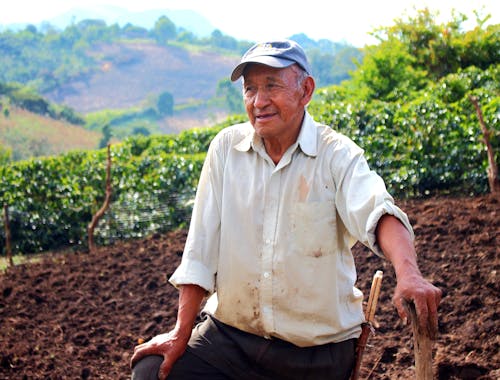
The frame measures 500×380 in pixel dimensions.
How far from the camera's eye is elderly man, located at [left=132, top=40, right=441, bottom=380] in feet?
9.23

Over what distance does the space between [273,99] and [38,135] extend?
50.0 meters

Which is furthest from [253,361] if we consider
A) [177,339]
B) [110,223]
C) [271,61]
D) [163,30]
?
[163,30]

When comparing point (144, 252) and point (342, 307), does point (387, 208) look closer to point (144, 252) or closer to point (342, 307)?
point (342, 307)

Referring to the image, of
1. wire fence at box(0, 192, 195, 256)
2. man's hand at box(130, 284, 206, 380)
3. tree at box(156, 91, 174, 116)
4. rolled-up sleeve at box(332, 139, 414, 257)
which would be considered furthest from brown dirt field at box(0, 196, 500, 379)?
tree at box(156, 91, 174, 116)

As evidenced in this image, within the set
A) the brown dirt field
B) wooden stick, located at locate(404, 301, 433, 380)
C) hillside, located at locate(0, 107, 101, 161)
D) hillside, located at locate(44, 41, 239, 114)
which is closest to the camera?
wooden stick, located at locate(404, 301, 433, 380)

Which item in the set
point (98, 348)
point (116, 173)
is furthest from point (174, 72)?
point (98, 348)

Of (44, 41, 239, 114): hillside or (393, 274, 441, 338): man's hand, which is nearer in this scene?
(393, 274, 441, 338): man's hand

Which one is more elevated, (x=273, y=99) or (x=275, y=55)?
(x=275, y=55)

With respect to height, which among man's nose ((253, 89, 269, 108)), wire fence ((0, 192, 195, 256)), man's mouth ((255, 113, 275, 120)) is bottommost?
wire fence ((0, 192, 195, 256))

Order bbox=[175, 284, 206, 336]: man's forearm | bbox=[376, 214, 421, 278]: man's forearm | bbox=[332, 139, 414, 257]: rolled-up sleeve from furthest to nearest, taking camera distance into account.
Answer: bbox=[175, 284, 206, 336]: man's forearm
bbox=[332, 139, 414, 257]: rolled-up sleeve
bbox=[376, 214, 421, 278]: man's forearm

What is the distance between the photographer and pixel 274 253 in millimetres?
2846

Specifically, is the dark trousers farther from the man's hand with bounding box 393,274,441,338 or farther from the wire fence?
the wire fence

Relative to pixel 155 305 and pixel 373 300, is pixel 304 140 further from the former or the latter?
pixel 155 305

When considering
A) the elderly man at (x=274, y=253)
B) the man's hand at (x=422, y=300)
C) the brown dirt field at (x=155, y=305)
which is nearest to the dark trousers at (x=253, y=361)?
the elderly man at (x=274, y=253)
